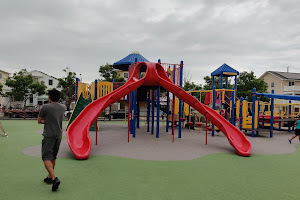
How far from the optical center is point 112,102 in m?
9.08

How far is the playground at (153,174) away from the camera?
4.14 meters

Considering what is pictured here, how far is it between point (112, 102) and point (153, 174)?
4400 millimetres

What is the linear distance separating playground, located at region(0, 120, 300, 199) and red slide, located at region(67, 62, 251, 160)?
1.20ft

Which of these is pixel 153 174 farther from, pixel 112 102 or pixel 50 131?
pixel 112 102

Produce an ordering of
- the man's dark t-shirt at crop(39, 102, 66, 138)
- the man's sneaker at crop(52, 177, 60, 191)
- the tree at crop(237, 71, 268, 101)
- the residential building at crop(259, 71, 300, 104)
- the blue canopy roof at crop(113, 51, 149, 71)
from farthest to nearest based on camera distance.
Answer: the residential building at crop(259, 71, 300, 104) → the tree at crop(237, 71, 268, 101) → the blue canopy roof at crop(113, 51, 149, 71) → the man's dark t-shirt at crop(39, 102, 66, 138) → the man's sneaker at crop(52, 177, 60, 191)

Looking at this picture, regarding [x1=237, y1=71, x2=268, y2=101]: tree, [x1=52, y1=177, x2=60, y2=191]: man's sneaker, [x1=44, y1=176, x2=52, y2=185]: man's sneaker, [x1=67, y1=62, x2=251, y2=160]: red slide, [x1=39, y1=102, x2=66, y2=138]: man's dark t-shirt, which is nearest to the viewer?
[x1=52, y1=177, x2=60, y2=191]: man's sneaker

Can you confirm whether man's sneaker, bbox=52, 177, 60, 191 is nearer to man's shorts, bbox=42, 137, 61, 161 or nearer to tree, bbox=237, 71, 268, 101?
man's shorts, bbox=42, 137, 61, 161

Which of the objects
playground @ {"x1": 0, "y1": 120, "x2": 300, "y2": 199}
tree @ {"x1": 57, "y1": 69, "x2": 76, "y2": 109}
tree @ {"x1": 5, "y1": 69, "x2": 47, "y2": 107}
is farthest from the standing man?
tree @ {"x1": 5, "y1": 69, "x2": 47, "y2": 107}

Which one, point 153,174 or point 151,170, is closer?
point 153,174

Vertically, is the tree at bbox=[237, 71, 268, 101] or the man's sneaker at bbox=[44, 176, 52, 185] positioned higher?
the tree at bbox=[237, 71, 268, 101]

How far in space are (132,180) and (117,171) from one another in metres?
0.80

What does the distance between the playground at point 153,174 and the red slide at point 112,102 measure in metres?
0.37

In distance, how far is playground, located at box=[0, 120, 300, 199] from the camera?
163 inches

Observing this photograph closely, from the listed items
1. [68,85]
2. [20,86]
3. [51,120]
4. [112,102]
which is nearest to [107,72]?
[68,85]
